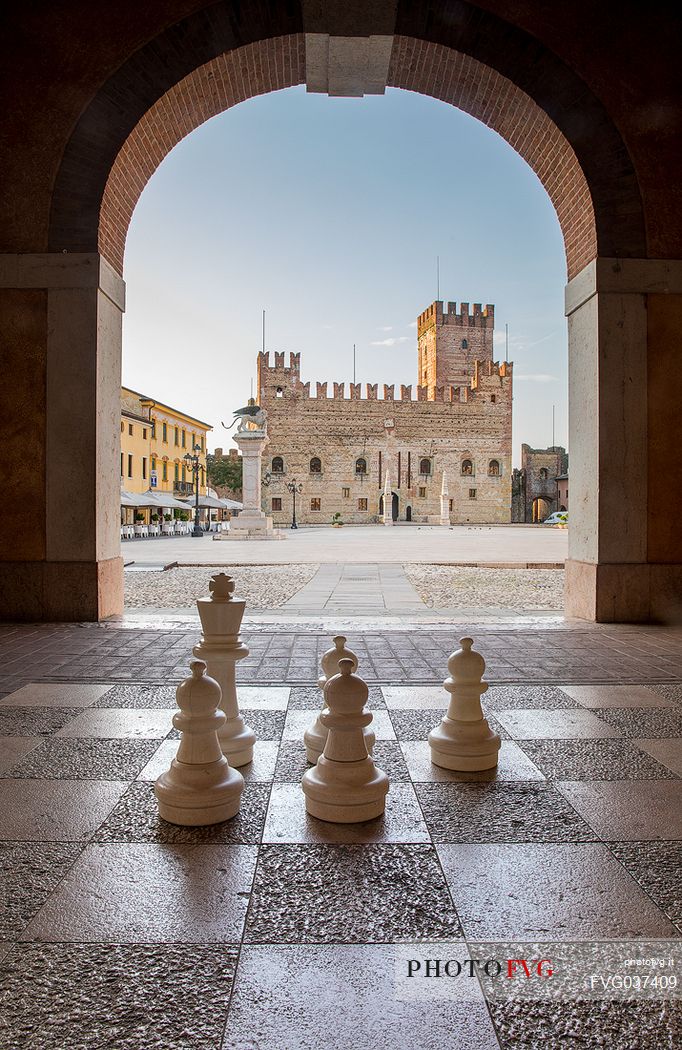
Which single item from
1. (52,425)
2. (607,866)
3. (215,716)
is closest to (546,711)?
(607,866)

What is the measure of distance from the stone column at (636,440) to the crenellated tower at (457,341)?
49.2m

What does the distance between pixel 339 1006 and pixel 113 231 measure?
17.6 feet

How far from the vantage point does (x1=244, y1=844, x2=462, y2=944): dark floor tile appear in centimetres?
123

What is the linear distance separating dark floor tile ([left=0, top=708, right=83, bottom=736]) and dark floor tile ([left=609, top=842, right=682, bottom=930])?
1859 millimetres

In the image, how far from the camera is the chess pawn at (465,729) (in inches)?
78.6

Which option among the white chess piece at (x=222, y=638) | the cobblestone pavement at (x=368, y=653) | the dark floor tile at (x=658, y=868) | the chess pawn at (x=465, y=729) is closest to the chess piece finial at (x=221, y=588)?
the white chess piece at (x=222, y=638)

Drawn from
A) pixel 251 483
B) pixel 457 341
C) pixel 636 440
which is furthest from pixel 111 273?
pixel 457 341

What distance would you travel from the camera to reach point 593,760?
2109mm

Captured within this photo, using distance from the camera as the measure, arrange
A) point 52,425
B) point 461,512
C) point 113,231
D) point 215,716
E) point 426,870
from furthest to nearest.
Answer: point 461,512
point 113,231
point 52,425
point 215,716
point 426,870

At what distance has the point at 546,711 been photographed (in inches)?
105

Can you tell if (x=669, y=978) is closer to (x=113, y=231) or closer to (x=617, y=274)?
(x=617, y=274)

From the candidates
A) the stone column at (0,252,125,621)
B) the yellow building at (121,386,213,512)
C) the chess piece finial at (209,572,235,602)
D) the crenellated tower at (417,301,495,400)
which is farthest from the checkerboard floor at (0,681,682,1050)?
the crenellated tower at (417,301,495,400)

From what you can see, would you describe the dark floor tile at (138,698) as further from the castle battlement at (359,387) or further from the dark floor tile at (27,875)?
the castle battlement at (359,387)

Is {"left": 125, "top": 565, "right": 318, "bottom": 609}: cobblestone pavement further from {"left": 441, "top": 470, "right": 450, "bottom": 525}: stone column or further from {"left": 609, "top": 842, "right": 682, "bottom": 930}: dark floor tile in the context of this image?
{"left": 441, "top": 470, "right": 450, "bottom": 525}: stone column
